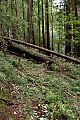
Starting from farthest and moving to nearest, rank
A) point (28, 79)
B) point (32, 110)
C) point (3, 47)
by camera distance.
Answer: point (3, 47), point (28, 79), point (32, 110)

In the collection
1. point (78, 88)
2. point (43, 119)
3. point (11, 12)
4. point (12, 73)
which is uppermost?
point (11, 12)

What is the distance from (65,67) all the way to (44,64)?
1.54 metres

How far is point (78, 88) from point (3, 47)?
4.00 meters

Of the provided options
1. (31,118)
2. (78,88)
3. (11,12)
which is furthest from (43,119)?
(11,12)

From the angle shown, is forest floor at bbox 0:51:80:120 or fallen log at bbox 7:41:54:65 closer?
forest floor at bbox 0:51:80:120

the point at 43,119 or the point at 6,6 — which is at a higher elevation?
the point at 6,6

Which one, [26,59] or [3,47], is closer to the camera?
[3,47]

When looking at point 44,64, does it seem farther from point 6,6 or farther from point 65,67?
point 6,6

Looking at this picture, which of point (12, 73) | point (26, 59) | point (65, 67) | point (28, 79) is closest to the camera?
point (12, 73)

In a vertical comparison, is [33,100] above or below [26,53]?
below

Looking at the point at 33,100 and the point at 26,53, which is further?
the point at 26,53

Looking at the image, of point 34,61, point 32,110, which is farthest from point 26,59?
point 32,110

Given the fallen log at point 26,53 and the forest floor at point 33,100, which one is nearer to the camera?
the forest floor at point 33,100

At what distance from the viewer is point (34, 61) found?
11.4 metres
